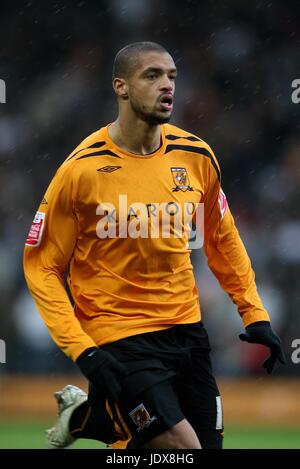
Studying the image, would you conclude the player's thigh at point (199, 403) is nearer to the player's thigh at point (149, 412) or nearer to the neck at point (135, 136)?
the player's thigh at point (149, 412)

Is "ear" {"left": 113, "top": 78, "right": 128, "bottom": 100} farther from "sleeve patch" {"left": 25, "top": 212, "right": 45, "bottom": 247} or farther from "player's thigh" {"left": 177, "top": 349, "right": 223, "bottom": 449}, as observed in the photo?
"player's thigh" {"left": 177, "top": 349, "right": 223, "bottom": 449}

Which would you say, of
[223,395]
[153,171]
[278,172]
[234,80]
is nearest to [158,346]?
[153,171]

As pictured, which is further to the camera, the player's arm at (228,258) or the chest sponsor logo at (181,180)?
the player's arm at (228,258)

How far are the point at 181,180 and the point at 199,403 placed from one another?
44.1 inches

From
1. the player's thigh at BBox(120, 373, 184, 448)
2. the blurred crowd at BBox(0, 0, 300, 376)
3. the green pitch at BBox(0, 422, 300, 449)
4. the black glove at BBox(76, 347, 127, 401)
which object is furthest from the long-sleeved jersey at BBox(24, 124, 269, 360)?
the blurred crowd at BBox(0, 0, 300, 376)

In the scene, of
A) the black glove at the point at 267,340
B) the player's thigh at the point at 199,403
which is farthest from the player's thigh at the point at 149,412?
the black glove at the point at 267,340

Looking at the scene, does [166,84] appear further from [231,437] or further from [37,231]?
[231,437]

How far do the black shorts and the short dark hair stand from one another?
4.36 ft

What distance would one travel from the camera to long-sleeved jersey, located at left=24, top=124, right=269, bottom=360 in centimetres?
508

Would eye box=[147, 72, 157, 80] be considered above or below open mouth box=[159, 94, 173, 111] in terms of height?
above

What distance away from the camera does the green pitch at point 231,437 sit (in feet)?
28.3

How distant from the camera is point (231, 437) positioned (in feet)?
30.0

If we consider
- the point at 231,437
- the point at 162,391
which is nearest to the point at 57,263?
the point at 162,391

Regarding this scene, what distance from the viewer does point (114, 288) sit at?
512 centimetres
